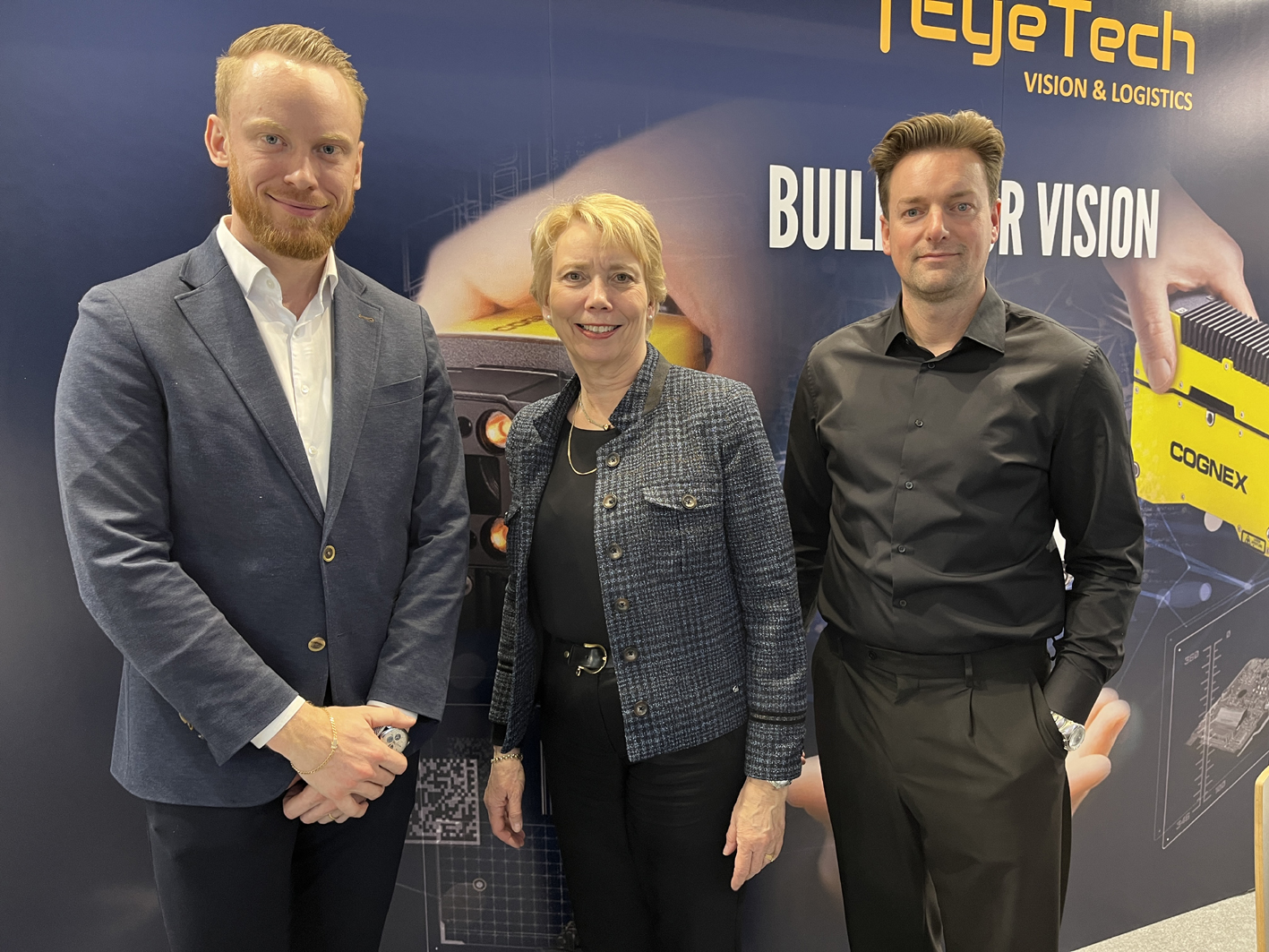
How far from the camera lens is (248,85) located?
147 centimetres

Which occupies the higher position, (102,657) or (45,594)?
(45,594)

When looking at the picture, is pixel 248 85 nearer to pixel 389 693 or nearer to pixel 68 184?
pixel 68 184

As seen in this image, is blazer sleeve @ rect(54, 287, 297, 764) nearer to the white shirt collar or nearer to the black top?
the white shirt collar

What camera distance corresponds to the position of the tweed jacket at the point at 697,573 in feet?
5.41

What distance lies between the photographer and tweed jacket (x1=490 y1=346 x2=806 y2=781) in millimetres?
1647

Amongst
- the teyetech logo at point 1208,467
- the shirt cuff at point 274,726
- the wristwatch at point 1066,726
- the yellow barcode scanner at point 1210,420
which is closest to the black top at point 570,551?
the shirt cuff at point 274,726

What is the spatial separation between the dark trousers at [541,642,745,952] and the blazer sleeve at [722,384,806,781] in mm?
86

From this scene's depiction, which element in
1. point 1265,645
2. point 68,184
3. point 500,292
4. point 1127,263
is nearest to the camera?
point 68,184

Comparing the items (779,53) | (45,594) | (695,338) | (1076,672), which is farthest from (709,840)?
(779,53)

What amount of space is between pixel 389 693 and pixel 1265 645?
10.2ft

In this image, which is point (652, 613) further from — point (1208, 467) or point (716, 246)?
point (1208, 467)

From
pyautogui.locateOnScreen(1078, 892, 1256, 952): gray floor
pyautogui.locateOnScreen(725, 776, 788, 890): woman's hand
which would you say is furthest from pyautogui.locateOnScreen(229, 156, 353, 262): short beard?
pyautogui.locateOnScreen(1078, 892, 1256, 952): gray floor

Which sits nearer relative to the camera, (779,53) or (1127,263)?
(779,53)

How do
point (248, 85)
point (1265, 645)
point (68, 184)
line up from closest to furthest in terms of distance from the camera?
point (248, 85), point (68, 184), point (1265, 645)
